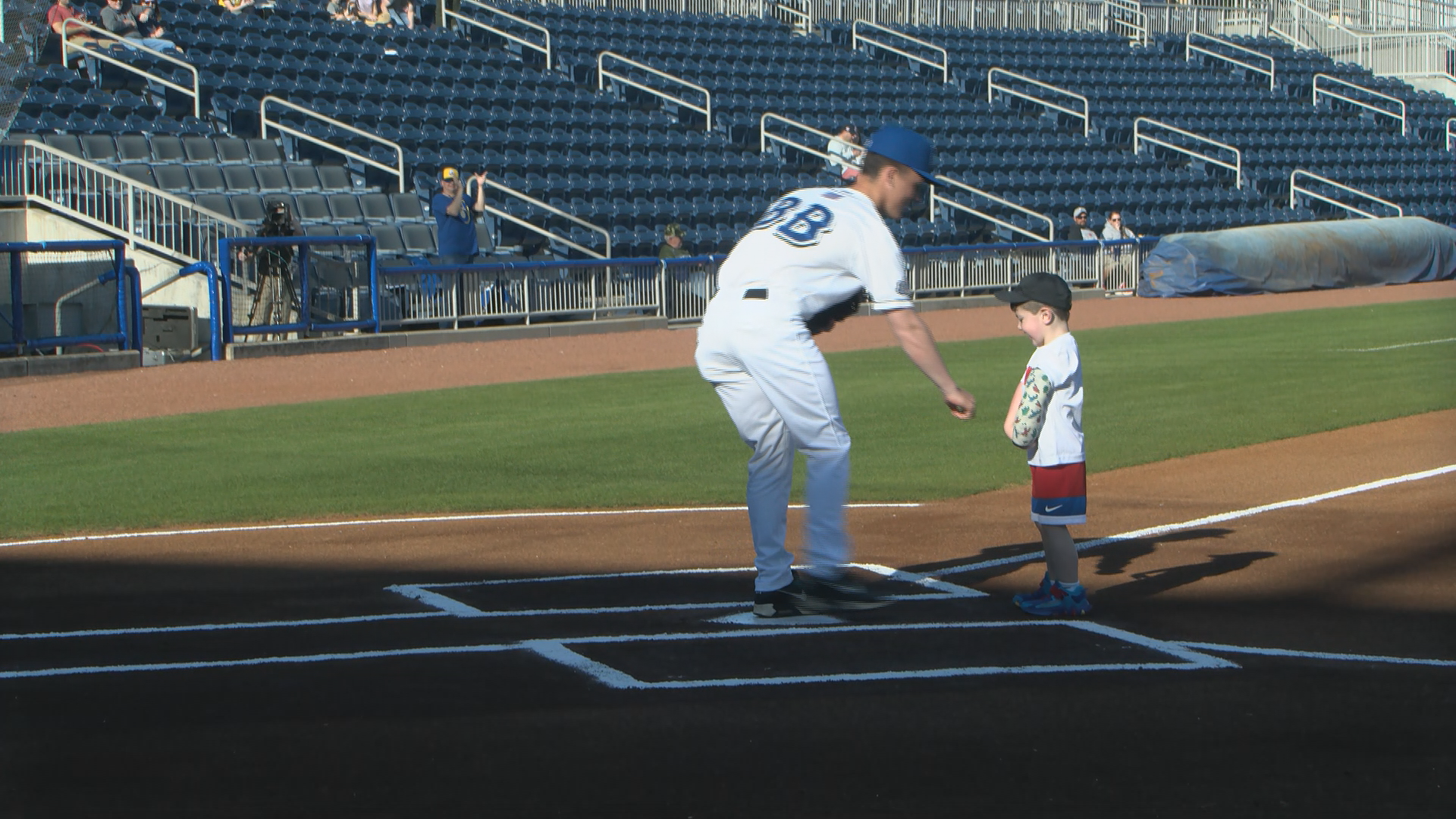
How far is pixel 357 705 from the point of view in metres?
5.21

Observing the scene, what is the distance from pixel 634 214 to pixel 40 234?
10156 millimetres

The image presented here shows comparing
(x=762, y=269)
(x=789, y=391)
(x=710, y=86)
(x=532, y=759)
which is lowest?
(x=532, y=759)

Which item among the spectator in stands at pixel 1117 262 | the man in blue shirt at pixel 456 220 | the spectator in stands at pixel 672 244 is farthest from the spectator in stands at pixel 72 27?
the spectator in stands at pixel 1117 262

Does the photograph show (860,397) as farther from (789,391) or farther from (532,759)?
(532,759)

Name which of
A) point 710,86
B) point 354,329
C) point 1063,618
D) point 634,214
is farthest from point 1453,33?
point 1063,618

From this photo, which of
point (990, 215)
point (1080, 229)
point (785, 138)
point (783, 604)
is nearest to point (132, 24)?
point (785, 138)

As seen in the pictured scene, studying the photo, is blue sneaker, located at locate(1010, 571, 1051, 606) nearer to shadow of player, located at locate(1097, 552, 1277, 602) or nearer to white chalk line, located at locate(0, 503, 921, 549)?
shadow of player, located at locate(1097, 552, 1277, 602)

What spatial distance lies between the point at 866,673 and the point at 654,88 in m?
28.4

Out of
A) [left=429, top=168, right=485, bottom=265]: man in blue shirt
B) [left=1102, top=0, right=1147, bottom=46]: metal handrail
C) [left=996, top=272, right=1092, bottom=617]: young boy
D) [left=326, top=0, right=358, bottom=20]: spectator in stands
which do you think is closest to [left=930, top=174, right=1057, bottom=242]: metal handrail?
[left=429, top=168, right=485, bottom=265]: man in blue shirt

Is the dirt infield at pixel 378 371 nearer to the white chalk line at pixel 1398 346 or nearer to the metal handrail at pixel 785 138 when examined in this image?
the white chalk line at pixel 1398 346

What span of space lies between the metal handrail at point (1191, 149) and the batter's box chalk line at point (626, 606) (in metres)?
32.9

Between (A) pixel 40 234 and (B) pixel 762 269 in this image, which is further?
(A) pixel 40 234

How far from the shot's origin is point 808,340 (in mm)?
6281

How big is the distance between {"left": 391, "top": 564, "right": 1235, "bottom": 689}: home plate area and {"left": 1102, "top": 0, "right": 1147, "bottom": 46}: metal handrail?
136 feet
